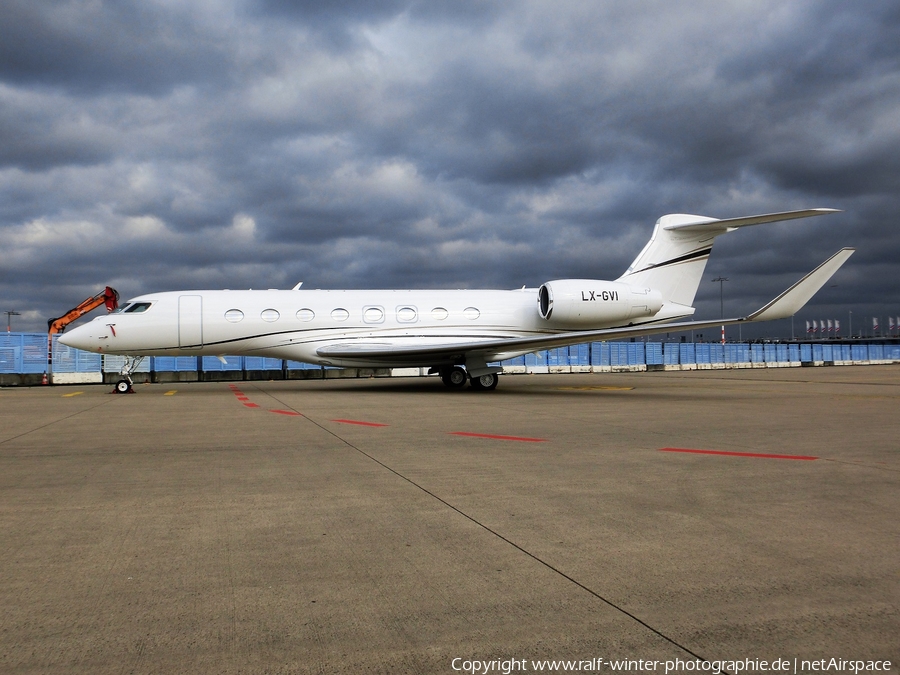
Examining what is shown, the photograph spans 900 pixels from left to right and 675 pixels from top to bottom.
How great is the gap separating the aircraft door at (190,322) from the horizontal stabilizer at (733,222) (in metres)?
14.1

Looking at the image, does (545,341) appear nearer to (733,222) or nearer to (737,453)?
(733,222)

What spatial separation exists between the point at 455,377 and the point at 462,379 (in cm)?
23

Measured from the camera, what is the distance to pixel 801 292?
1408cm

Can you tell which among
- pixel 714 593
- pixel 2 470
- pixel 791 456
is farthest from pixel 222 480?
pixel 791 456

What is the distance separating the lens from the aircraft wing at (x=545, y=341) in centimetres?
1386

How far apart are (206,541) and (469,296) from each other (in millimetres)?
15915

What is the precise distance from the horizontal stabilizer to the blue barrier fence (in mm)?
6667

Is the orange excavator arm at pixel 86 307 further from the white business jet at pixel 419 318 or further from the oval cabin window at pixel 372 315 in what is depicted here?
the oval cabin window at pixel 372 315

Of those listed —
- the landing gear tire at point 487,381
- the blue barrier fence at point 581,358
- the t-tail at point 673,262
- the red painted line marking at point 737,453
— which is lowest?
the red painted line marking at point 737,453

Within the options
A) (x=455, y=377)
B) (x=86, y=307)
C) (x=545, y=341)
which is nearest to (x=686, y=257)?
(x=545, y=341)

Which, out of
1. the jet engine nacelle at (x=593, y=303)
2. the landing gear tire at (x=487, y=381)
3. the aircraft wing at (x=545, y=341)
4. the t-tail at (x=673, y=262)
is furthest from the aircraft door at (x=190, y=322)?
the t-tail at (x=673, y=262)

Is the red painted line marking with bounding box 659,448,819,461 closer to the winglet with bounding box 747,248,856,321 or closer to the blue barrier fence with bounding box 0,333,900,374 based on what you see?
the winglet with bounding box 747,248,856,321

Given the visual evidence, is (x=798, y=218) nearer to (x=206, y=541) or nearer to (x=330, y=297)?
(x=330, y=297)

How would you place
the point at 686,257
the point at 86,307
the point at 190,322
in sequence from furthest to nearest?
1. the point at 86,307
2. the point at 686,257
3. the point at 190,322
